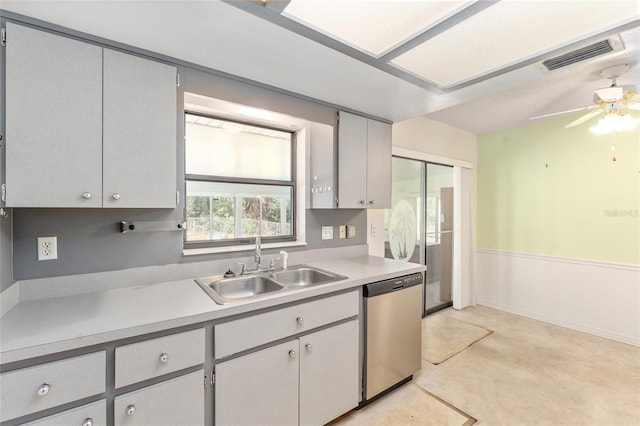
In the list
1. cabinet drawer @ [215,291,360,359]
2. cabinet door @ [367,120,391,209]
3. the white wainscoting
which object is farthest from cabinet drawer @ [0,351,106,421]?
the white wainscoting

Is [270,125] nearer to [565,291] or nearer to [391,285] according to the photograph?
[391,285]

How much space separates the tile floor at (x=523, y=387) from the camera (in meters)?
1.96

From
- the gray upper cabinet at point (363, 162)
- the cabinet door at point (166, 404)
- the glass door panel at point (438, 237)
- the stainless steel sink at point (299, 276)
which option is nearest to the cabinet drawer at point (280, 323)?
the cabinet door at point (166, 404)

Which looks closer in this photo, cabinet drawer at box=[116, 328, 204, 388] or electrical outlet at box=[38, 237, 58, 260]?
cabinet drawer at box=[116, 328, 204, 388]

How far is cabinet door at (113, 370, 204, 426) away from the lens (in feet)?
3.81

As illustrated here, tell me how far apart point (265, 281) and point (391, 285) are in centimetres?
95

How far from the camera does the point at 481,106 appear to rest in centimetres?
307

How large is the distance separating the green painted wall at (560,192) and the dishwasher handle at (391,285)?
2541mm

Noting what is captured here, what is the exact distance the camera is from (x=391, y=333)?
213 centimetres

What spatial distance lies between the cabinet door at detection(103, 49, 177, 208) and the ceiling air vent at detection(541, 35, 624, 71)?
227 centimetres

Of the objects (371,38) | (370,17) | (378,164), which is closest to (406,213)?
(378,164)

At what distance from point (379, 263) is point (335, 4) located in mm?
1928

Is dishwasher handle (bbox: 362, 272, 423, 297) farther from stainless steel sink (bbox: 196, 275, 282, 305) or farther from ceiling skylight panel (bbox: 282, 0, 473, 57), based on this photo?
ceiling skylight panel (bbox: 282, 0, 473, 57)

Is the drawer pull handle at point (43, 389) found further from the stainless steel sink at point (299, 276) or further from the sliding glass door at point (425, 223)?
the sliding glass door at point (425, 223)
